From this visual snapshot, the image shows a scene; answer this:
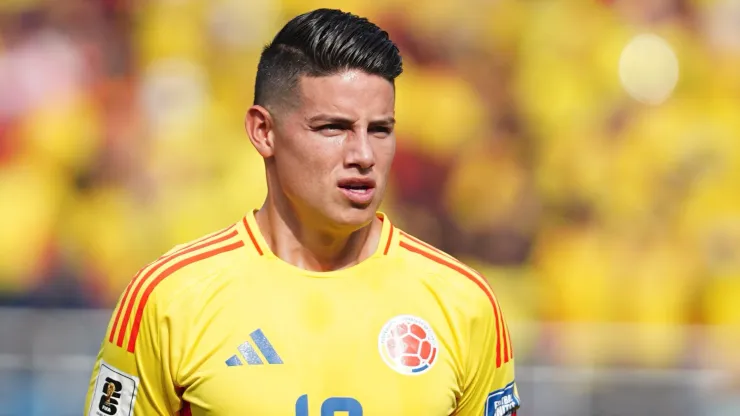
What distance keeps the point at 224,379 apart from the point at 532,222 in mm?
4282

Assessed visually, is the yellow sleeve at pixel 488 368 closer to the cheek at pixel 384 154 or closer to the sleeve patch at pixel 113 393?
the cheek at pixel 384 154

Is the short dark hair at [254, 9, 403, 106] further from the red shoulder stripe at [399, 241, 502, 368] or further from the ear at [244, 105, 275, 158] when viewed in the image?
the red shoulder stripe at [399, 241, 502, 368]

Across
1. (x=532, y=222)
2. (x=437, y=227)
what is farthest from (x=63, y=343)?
(x=532, y=222)

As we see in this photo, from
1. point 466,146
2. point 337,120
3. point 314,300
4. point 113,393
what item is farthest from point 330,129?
point 466,146

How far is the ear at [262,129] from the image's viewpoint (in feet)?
9.14

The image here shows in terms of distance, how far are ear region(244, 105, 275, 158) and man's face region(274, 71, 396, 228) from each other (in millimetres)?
95

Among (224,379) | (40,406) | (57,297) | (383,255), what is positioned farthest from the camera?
(57,297)

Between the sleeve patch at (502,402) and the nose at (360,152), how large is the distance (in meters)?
0.75

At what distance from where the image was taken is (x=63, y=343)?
19.9 ft

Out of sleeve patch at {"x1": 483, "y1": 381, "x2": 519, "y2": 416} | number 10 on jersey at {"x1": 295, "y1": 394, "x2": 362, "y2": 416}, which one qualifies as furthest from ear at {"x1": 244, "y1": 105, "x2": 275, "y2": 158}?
sleeve patch at {"x1": 483, "y1": 381, "x2": 519, "y2": 416}

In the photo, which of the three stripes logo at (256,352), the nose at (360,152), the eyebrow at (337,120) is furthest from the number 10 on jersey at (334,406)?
the eyebrow at (337,120)

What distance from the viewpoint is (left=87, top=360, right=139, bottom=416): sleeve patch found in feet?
8.84

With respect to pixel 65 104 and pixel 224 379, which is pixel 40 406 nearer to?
pixel 65 104

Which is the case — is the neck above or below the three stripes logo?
above
